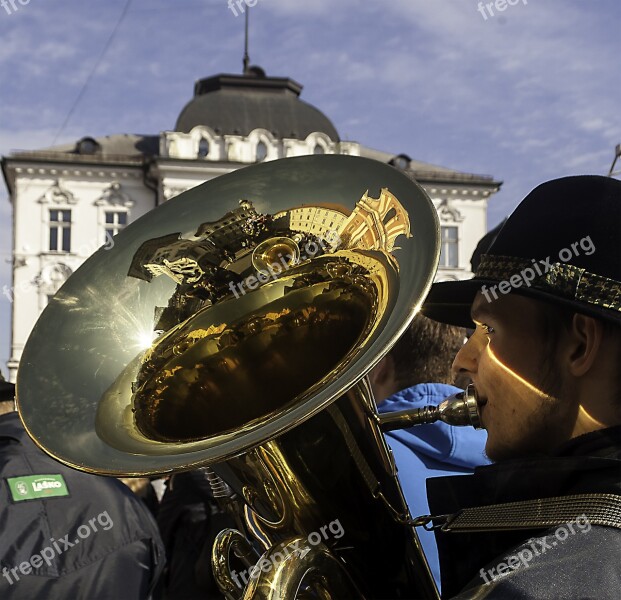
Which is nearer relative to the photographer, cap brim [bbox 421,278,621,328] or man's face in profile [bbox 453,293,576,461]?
man's face in profile [bbox 453,293,576,461]

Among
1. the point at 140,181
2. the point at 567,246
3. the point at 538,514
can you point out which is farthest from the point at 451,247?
the point at 538,514

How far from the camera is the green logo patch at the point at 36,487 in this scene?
3.20 metres

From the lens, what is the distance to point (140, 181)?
92.5 feet

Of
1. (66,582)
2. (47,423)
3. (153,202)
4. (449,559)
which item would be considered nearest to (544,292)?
(449,559)

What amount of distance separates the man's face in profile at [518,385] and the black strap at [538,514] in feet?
0.34

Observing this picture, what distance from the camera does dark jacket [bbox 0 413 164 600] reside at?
3.11 metres

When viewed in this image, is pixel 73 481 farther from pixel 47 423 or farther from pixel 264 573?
pixel 264 573

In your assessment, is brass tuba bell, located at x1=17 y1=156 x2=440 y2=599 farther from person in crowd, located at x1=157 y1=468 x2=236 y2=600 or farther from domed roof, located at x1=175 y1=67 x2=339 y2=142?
domed roof, located at x1=175 y1=67 x2=339 y2=142

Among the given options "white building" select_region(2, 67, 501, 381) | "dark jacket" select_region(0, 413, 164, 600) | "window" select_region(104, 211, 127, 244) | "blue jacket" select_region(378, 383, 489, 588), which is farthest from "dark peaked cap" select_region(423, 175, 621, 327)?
"window" select_region(104, 211, 127, 244)

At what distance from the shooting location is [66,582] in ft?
10.3

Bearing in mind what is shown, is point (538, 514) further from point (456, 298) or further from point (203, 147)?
point (203, 147)

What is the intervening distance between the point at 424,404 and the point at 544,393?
114 cm

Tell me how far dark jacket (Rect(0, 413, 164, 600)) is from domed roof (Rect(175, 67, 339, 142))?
86.2 ft

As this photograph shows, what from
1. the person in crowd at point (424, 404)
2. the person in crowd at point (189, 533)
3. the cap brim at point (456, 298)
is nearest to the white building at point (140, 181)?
the person in crowd at point (189, 533)
